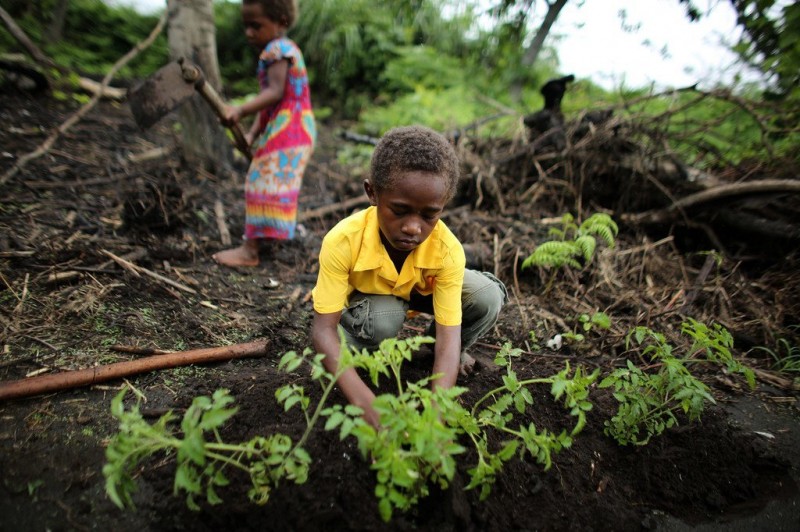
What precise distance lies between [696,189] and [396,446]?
4.03 metres

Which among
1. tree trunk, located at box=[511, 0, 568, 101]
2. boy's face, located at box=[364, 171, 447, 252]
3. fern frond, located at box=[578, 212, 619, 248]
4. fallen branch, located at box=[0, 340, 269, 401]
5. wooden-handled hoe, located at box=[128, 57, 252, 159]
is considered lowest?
fallen branch, located at box=[0, 340, 269, 401]

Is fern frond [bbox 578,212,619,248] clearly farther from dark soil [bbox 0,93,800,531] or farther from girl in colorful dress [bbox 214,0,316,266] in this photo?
girl in colorful dress [bbox 214,0,316,266]

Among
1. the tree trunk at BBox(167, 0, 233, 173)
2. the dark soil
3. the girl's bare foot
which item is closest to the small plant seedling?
the dark soil

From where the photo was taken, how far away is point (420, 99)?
764cm

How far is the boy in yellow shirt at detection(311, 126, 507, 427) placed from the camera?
172cm

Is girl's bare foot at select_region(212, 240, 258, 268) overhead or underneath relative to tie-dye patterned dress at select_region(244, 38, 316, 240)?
underneath

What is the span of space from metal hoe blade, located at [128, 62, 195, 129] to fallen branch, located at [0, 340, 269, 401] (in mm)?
1502

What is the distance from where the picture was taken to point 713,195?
3.73 metres

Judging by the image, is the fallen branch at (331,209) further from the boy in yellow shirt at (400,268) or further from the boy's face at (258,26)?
the boy in yellow shirt at (400,268)

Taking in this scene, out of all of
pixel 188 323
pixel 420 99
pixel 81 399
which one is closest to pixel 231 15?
pixel 420 99

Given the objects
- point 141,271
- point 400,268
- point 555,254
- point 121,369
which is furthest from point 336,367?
point 555,254

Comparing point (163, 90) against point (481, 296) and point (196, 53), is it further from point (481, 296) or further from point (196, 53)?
point (481, 296)

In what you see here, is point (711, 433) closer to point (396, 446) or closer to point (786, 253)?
point (396, 446)

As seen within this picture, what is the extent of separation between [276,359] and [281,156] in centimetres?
166
